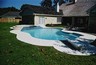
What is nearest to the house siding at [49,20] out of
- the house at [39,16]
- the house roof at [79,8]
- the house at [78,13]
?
the house at [39,16]

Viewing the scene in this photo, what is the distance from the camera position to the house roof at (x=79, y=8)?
33875mm

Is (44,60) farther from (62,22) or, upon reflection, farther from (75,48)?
(62,22)

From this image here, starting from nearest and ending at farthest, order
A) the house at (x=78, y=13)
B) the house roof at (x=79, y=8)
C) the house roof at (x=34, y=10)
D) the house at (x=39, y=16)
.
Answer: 1. the house at (x=78, y=13)
2. the house roof at (x=79, y=8)
3. the house at (x=39, y=16)
4. the house roof at (x=34, y=10)

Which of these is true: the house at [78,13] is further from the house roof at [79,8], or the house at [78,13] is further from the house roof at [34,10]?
the house roof at [34,10]

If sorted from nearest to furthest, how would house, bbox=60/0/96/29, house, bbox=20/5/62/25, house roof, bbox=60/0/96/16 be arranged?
house, bbox=60/0/96/29, house roof, bbox=60/0/96/16, house, bbox=20/5/62/25

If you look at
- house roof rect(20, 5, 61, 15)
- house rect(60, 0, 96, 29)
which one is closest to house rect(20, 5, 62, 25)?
house roof rect(20, 5, 61, 15)

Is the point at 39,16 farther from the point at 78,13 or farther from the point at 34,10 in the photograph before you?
the point at 78,13

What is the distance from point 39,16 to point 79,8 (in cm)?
959

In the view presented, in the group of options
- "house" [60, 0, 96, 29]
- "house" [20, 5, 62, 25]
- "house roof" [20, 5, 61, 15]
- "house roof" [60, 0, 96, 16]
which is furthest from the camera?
"house roof" [20, 5, 61, 15]

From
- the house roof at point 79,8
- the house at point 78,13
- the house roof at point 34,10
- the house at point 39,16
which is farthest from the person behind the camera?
the house roof at point 34,10

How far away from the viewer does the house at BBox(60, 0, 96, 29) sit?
3325cm

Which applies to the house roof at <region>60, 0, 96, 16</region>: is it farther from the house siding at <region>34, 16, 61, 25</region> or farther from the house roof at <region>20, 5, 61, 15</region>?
the house roof at <region>20, 5, 61, 15</region>

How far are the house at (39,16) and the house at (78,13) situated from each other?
6.98 feet

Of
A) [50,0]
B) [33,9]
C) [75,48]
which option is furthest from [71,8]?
[50,0]
